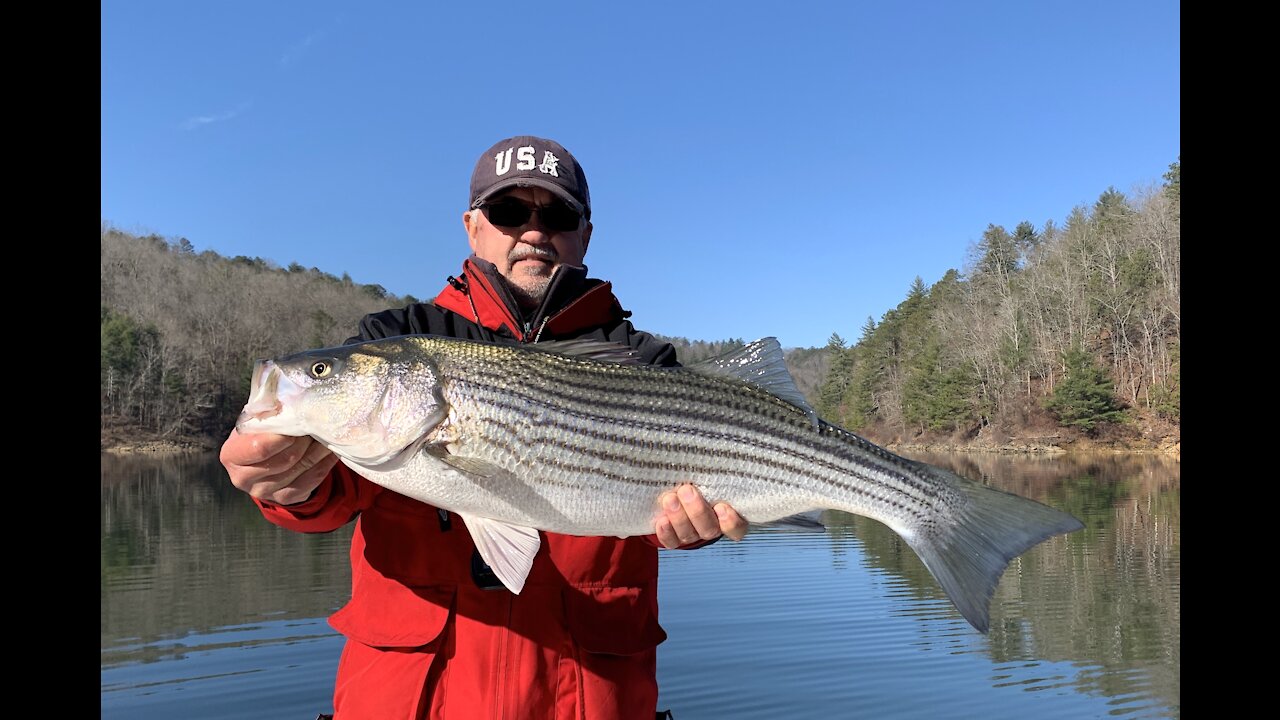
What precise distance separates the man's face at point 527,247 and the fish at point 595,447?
90cm

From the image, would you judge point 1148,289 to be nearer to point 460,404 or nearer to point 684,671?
point 684,671

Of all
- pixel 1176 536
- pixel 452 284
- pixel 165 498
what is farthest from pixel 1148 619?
pixel 165 498

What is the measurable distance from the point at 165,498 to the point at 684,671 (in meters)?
34.2

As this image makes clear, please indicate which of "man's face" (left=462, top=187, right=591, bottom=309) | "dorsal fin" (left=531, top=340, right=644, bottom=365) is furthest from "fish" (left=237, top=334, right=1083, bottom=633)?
"man's face" (left=462, top=187, right=591, bottom=309)

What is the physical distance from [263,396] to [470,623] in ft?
4.60

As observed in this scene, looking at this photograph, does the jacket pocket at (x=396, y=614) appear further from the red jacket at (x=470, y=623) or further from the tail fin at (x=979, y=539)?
the tail fin at (x=979, y=539)

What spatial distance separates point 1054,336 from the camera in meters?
84.9

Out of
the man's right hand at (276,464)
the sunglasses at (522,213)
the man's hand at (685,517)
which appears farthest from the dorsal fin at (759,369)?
the man's right hand at (276,464)

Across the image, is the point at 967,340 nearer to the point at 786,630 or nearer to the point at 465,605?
the point at 786,630

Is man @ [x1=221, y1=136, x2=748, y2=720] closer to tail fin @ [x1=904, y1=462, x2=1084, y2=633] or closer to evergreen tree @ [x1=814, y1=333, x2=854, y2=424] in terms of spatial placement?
tail fin @ [x1=904, y1=462, x2=1084, y2=633]

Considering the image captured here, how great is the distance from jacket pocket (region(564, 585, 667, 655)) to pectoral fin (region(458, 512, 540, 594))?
1.04 feet

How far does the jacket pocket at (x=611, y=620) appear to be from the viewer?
4.03 m

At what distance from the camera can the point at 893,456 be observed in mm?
4559
